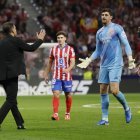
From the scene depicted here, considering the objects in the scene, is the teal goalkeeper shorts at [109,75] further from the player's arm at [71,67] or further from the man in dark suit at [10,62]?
the player's arm at [71,67]

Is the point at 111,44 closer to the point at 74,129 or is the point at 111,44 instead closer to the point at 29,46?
the point at 74,129

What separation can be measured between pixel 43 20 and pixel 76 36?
1.93m

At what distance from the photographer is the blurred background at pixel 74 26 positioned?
3142 centimetres

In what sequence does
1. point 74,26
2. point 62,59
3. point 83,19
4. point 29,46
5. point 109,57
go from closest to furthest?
point 29,46, point 109,57, point 62,59, point 74,26, point 83,19

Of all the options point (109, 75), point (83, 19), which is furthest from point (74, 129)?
point (83, 19)

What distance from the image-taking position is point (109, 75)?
14688mm

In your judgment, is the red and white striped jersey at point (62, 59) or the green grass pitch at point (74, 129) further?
the red and white striped jersey at point (62, 59)

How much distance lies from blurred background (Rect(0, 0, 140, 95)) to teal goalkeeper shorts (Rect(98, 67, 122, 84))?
1642cm

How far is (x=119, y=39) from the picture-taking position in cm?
1477

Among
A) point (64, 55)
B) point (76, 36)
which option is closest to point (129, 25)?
point (76, 36)

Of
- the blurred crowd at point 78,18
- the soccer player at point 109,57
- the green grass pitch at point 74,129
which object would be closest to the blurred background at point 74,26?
the blurred crowd at point 78,18

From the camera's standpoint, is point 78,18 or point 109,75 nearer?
point 109,75

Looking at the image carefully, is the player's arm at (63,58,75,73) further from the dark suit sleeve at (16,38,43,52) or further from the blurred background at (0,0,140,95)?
the blurred background at (0,0,140,95)

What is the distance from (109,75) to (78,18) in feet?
71.6
